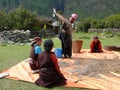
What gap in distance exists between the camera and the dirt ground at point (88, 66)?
371 inches

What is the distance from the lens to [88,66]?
1016 centimetres

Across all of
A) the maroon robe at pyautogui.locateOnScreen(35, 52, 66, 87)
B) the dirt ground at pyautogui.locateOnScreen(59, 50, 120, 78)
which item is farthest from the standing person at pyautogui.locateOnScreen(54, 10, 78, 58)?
the maroon robe at pyautogui.locateOnScreen(35, 52, 66, 87)

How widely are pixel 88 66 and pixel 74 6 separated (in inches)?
5833

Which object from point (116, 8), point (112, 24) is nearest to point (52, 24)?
point (112, 24)

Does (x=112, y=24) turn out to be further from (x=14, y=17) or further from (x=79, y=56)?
(x=79, y=56)

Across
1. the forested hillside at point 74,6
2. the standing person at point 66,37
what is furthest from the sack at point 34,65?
the forested hillside at point 74,6

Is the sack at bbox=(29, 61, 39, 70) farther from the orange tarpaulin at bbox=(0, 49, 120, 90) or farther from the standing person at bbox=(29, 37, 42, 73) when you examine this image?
the orange tarpaulin at bbox=(0, 49, 120, 90)

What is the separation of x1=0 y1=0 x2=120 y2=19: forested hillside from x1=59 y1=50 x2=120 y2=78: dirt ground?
421 ft

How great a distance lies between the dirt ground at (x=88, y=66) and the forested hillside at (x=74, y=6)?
5051 inches

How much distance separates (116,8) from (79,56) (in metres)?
133

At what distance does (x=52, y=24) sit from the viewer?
4016 centimetres

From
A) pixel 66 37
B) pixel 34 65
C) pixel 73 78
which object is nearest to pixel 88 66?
pixel 73 78

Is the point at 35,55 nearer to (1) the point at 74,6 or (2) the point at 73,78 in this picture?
(2) the point at 73,78

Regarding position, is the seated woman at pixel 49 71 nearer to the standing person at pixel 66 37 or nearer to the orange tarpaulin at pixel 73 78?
the orange tarpaulin at pixel 73 78
